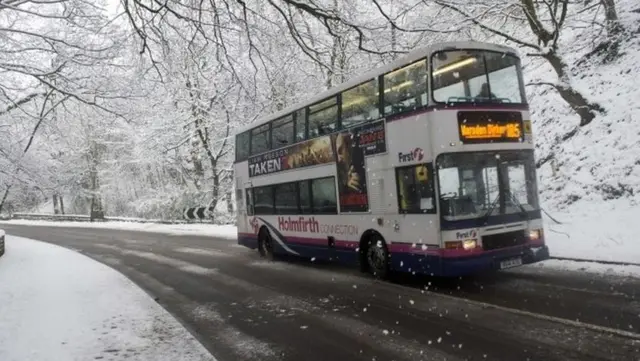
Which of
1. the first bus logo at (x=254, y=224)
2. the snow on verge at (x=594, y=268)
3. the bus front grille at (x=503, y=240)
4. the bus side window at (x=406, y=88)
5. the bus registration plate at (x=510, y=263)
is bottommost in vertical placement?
the snow on verge at (x=594, y=268)

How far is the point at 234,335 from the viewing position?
7.23 meters

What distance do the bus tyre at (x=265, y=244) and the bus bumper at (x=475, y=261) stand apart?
6.65 m

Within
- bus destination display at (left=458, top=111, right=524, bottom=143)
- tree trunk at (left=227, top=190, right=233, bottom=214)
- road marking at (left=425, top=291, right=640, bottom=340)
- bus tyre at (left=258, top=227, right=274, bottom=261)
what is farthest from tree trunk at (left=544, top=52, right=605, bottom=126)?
tree trunk at (left=227, top=190, right=233, bottom=214)

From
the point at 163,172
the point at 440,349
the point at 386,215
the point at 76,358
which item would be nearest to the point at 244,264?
the point at 386,215

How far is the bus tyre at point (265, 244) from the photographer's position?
15.4m

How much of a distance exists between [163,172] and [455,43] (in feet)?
108

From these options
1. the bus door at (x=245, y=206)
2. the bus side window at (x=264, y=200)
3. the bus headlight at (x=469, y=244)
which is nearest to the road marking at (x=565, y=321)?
the bus headlight at (x=469, y=244)

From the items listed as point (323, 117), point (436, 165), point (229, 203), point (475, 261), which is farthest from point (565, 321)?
point (229, 203)

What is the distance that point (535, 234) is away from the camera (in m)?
9.29

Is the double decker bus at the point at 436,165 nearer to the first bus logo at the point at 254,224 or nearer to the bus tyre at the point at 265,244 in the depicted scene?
the bus tyre at the point at 265,244

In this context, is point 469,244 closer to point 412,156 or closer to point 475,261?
point 475,261

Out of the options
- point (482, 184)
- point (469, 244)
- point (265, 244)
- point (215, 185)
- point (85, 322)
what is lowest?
point (85, 322)

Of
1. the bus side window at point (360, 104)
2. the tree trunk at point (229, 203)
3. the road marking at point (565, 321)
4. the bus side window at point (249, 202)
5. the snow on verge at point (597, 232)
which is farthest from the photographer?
the tree trunk at point (229, 203)

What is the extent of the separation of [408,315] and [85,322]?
16.6 feet
